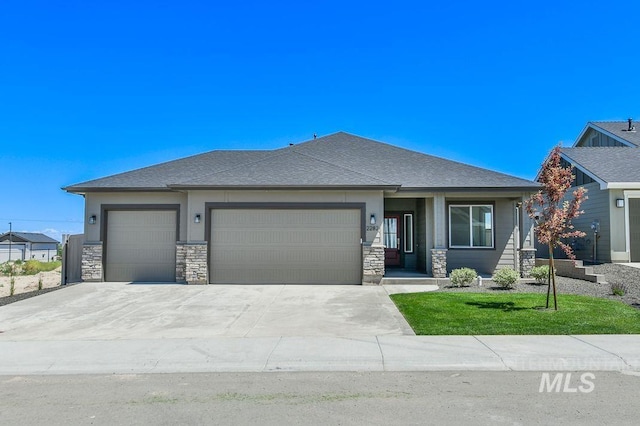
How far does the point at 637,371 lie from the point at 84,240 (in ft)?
50.3

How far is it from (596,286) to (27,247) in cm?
4838

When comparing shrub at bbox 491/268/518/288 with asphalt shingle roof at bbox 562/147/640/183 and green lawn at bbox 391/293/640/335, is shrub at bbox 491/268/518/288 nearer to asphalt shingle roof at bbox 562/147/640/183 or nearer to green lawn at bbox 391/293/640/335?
green lawn at bbox 391/293/640/335

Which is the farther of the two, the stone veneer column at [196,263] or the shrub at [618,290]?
the stone veneer column at [196,263]

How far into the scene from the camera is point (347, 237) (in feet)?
46.5

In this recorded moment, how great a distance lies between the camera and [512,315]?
29.9 ft

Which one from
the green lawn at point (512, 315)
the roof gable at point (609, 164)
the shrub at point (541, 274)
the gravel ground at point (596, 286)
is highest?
the roof gable at point (609, 164)

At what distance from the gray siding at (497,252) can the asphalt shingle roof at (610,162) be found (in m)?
4.47

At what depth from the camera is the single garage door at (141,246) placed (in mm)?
15008

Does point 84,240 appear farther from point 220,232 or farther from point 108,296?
point 220,232

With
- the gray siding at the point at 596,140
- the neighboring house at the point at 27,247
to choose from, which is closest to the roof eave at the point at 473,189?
the gray siding at the point at 596,140

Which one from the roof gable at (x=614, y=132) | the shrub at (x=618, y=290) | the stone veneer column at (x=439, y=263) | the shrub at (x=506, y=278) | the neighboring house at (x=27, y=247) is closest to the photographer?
the shrub at (x=618, y=290)

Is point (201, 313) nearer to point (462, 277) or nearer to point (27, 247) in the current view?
point (462, 277)

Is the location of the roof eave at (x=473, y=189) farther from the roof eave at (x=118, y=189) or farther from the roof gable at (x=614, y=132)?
the roof gable at (x=614, y=132)

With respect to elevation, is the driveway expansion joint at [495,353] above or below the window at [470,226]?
below
